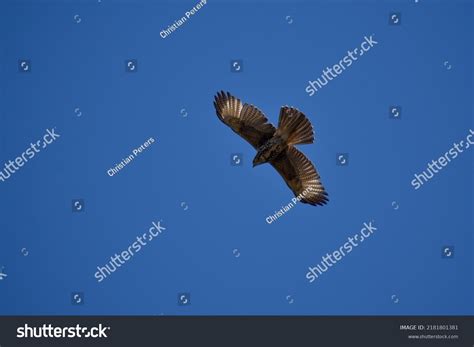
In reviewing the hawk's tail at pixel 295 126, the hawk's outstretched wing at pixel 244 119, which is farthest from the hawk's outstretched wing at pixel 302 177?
the hawk's tail at pixel 295 126

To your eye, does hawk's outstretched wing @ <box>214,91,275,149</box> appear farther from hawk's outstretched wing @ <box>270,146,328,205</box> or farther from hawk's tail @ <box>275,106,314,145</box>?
hawk's outstretched wing @ <box>270,146,328,205</box>

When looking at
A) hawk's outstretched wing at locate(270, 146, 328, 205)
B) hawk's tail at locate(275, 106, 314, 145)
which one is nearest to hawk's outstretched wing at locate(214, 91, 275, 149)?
hawk's tail at locate(275, 106, 314, 145)

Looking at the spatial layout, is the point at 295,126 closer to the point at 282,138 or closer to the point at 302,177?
the point at 282,138

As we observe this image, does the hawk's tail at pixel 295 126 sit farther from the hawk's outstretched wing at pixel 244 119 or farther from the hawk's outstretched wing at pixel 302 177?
the hawk's outstretched wing at pixel 302 177
